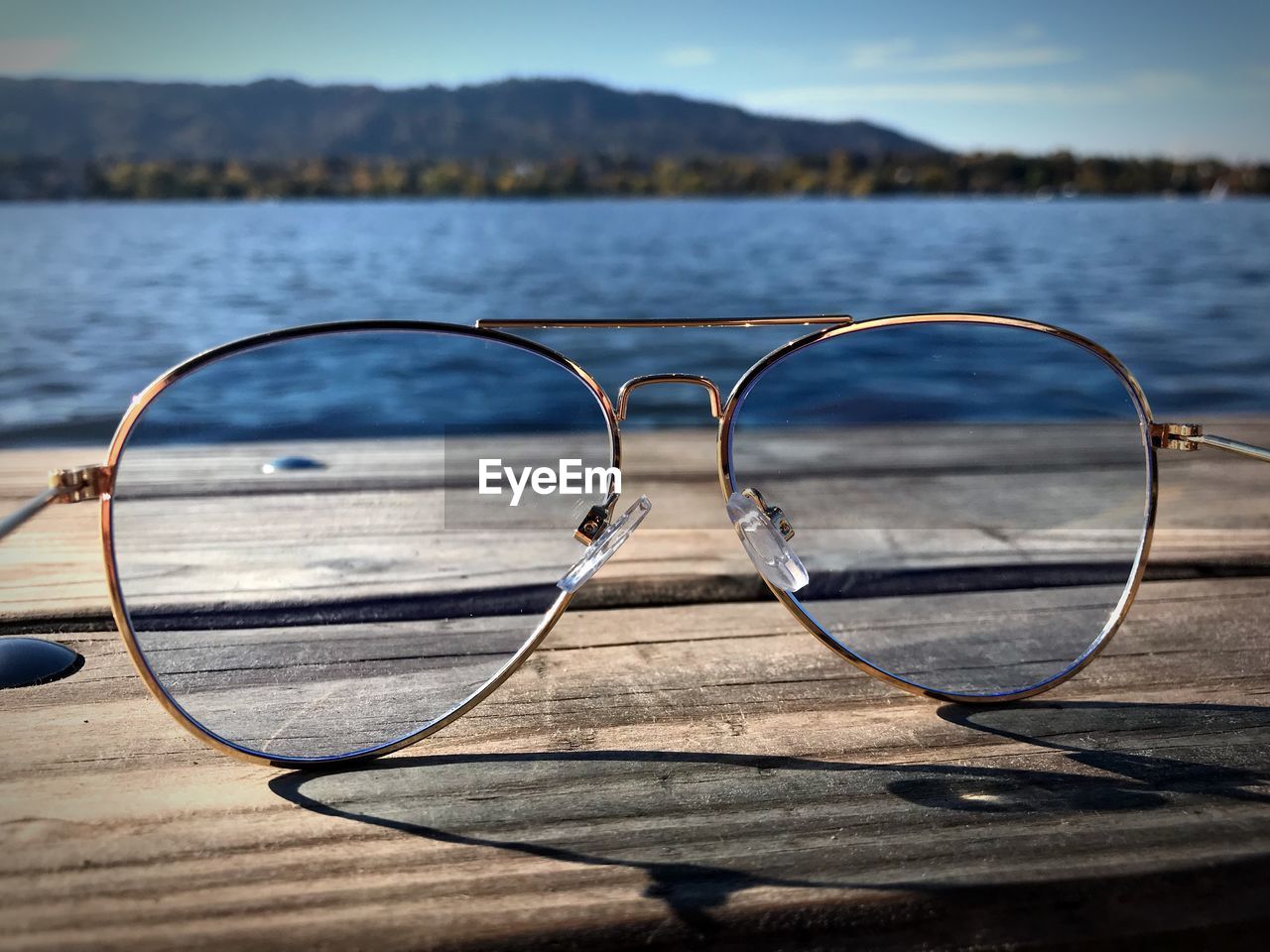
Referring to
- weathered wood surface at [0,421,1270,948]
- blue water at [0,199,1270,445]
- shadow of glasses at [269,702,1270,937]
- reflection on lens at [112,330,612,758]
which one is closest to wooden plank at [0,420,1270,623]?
reflection on lens at [112,330,612,758]

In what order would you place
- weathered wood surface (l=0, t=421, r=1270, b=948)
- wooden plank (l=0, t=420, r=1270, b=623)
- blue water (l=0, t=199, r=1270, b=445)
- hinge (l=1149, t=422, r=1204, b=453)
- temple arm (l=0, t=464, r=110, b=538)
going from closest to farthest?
weathered wood surface (l=0, t=421, r=1270, b=948) → temple arm (l=0, t=464, r=110, b=538) → hinge (l=1149, t=422, r=1204, b=453) → wooden plank (l=0, t=420, r=1270, b=623) → blue water (l=0, t=199, r=1270, b=445)

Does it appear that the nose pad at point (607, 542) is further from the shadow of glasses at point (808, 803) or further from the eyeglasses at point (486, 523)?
the shadow of glasses at point (808, 803)

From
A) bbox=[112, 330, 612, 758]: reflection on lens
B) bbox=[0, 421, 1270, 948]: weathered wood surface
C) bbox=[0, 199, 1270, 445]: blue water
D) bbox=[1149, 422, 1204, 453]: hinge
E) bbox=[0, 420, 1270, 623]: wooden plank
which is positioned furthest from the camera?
bbox=[0, 199, 1270, 445]: blue water

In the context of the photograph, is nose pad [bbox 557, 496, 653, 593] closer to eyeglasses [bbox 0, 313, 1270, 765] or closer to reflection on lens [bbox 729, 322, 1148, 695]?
eyeglasses [bbox 0, 313, 1270, 765]

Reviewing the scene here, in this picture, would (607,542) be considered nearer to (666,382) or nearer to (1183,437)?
(666,382)

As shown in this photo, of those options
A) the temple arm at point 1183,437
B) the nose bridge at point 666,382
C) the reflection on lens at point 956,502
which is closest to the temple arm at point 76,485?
the nose bridge at point 666,382

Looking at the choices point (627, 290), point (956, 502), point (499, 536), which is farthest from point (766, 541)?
point (627, 290)

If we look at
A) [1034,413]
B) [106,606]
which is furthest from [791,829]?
[1034,413]
